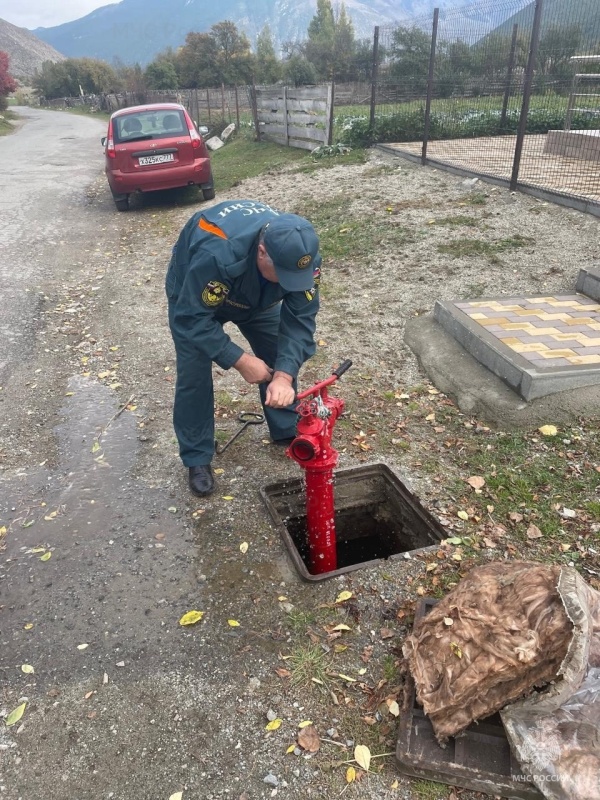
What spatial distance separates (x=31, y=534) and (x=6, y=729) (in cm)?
112

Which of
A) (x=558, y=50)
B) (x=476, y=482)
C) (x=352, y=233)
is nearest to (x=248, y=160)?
(x=558, y=50)

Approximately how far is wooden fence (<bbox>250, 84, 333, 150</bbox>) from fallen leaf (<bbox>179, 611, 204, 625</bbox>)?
1205 cm

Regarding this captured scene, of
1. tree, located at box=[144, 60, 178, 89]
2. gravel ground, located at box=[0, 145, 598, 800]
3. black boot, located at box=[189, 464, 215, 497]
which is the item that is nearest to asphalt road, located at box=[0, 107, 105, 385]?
gravel ground, located at box=[0, 145, 598, 800]

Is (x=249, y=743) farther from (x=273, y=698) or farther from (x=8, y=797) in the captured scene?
(x=8, y=797)

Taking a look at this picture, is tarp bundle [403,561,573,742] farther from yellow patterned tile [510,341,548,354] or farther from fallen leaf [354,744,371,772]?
yellow patterned tile [510,341,548,354]

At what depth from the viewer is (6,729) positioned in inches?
83.7

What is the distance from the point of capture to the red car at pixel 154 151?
9.73m

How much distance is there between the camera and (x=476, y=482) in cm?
325

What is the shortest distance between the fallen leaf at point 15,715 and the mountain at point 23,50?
15939 centimetres

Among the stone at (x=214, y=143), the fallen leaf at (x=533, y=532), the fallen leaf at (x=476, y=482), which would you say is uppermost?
the stone at (x=214, y=143)

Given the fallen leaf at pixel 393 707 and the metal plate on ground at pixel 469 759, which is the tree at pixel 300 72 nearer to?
the fallen leaf at pixel 393 707

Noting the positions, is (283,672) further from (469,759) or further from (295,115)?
(295,115)

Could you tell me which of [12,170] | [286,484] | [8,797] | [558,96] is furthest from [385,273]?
[12,170]

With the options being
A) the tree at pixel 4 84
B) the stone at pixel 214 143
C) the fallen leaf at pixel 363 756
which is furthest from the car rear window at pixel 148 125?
the tree at pixel 4 84
